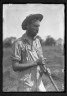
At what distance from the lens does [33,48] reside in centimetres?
181

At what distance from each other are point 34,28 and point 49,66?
0.32 m

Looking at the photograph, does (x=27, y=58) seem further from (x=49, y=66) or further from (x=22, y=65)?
(x=49, y=66)

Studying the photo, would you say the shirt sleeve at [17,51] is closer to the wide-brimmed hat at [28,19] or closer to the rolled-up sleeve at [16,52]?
the rolled-up sleeve at [16,52]

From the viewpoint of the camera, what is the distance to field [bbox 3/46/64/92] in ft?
5.90

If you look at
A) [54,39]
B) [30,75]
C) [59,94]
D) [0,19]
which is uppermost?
[0,19]

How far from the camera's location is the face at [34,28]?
1.80 meters

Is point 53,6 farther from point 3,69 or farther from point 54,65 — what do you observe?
point 3,69

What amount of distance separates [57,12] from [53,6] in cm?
6

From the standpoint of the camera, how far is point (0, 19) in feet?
5.92

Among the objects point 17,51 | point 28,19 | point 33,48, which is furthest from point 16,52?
point 28,19

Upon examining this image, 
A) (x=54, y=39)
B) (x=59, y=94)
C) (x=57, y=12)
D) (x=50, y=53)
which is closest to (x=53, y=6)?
(x=57, y=12)

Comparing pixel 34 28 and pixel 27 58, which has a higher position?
pixel 34 28

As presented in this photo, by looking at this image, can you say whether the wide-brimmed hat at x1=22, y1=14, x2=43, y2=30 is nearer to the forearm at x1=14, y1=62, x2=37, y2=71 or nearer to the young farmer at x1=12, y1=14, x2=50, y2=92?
the young farmer at x1=12, y1=14, x2=50, y2=92

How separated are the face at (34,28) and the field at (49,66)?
0.14 metres
